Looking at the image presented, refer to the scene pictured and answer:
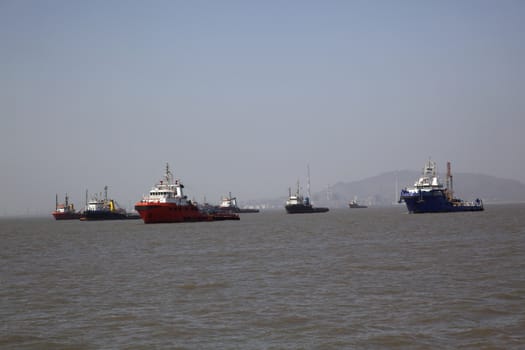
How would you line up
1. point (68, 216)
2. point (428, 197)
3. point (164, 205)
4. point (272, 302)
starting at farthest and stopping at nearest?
point (68, 216)
point (428, 197)
point (164, 205)
point (272, 302)

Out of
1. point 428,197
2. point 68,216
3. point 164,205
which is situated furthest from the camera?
point 68,216

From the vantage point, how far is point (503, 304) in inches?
776

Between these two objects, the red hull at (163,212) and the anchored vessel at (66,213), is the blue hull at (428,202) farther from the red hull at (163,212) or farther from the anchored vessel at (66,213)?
the anchored vessel at (66,213)

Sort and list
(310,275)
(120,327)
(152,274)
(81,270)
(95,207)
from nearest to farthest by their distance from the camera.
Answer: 1. (120,327)
2. (310,275)
3. (152,274)
4. (81,270)
5. (95,207)

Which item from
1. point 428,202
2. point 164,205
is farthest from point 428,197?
point 164,205

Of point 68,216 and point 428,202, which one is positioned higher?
point 428,202

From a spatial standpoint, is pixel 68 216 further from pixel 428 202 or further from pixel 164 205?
pixel 428 202

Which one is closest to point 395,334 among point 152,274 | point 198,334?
point 198,334

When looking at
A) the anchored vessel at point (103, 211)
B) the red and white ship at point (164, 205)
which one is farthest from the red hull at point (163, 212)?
the anchored vessel at point (103, 211)

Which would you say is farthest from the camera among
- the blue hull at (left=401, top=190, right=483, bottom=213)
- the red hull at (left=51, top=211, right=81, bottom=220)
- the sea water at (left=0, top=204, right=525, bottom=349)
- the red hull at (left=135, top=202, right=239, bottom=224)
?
the red hull at (left=51, top=211, right=81, bottom=220)

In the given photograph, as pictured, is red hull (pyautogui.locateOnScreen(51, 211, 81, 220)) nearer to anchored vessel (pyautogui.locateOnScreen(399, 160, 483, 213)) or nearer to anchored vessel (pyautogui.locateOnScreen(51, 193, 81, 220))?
anchored vessel (pyautogui.locateOnScreen(51, 193, 81, 220))

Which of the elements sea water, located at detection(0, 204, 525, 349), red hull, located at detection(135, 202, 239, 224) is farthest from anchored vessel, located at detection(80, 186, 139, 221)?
sea water, located at detection(0, 204, 525, 349)

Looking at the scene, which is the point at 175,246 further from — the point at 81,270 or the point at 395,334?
the point at 395,334

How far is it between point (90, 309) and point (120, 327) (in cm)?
349
